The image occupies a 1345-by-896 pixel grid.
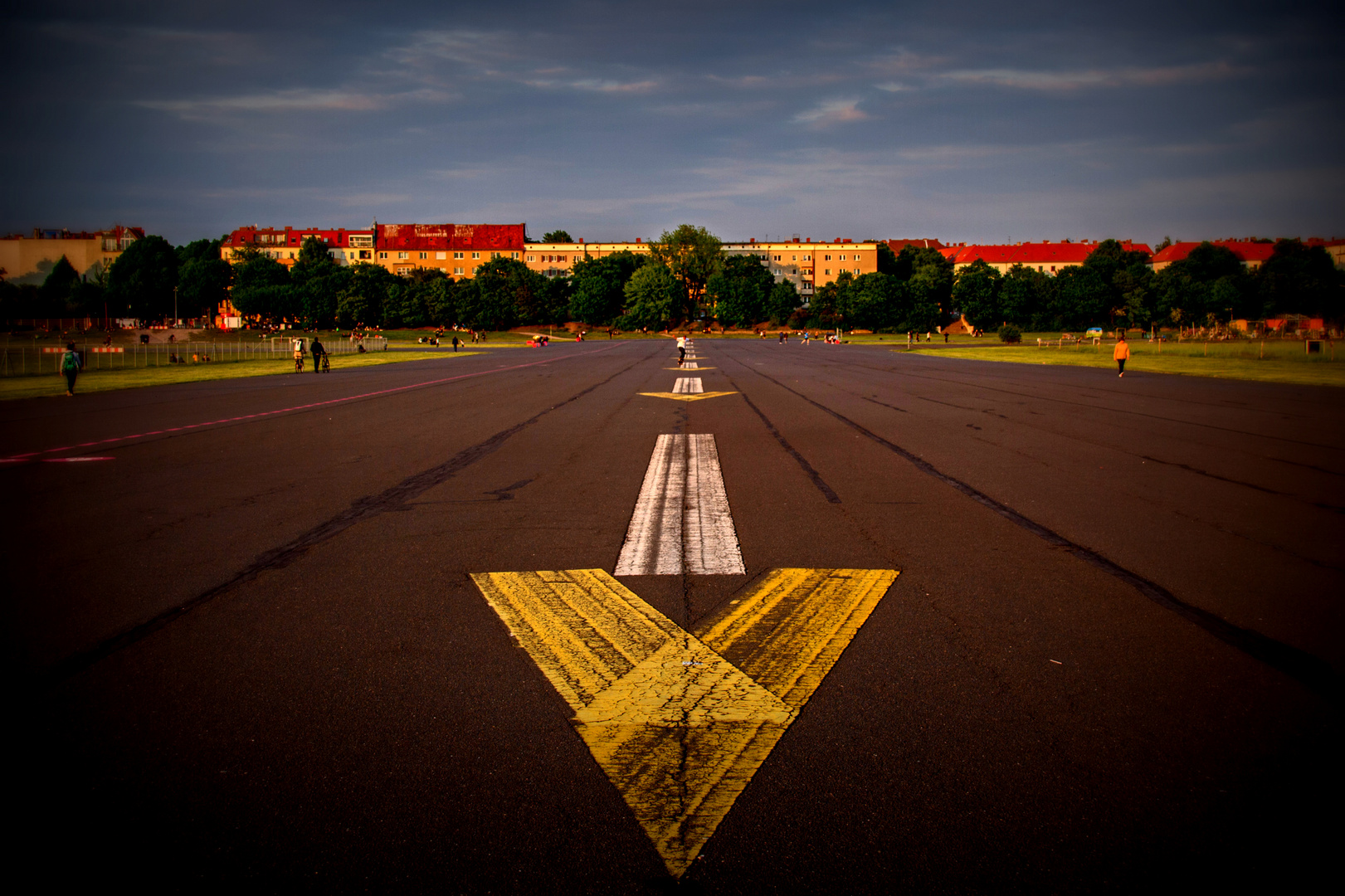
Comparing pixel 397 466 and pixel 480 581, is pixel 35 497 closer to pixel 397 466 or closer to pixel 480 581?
pixel 397 466

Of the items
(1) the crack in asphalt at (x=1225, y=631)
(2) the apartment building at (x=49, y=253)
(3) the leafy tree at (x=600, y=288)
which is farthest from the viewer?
(2) the apartment building at (x=49, y=253)

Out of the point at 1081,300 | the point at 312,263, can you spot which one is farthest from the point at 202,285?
the point at 1081,300

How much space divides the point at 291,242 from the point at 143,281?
6004cm

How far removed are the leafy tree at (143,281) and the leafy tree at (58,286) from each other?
1052cm

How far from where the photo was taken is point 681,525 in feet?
25.1

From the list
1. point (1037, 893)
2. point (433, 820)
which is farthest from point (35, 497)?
point (1037, 893)

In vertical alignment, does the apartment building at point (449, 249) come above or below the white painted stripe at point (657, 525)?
above

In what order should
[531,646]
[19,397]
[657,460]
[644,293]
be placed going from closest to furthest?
[531,646]
[657,460]
[19,397]
[644,293]

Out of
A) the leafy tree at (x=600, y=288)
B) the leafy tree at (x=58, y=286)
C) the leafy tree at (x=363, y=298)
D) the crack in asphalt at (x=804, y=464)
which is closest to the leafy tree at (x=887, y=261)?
the leafy tree at (x=600, y=288)

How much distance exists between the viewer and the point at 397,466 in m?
11.1

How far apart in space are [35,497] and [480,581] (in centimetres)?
685

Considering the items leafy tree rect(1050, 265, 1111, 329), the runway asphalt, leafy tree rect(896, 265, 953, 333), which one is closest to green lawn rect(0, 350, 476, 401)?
the runway asphalt

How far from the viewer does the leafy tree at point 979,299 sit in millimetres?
124312

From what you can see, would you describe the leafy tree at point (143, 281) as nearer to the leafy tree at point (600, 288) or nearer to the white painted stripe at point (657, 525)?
the leafy tree at point (600, 288)
